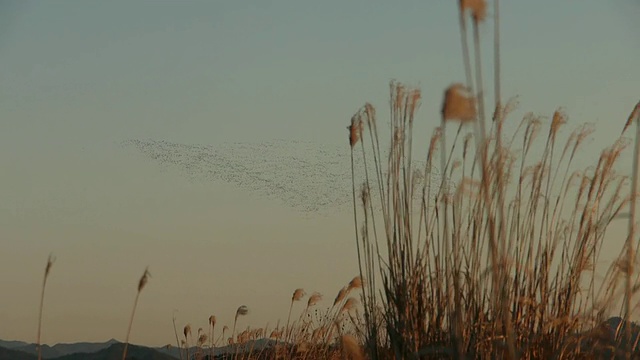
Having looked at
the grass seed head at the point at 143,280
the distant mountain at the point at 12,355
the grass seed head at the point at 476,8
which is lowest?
the distant mountain at the point at 12,355

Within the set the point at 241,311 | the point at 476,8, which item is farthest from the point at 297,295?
the point at 476,8

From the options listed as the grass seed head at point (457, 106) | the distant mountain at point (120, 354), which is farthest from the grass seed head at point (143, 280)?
the distant mountain at point (120, 354)

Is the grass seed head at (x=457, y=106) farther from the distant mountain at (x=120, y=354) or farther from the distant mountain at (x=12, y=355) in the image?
the distant mountain at (x=12, y=355)

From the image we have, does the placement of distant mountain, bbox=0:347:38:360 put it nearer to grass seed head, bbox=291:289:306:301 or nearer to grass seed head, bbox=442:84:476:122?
grass seed head, bbox=291:289:306:301

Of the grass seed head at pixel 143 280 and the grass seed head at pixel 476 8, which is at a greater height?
the grass seed head at pixel 476 8

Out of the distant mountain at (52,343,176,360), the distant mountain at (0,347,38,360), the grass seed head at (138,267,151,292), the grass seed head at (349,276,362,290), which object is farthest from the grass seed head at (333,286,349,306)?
the distant mountain at (0,347,38,360)

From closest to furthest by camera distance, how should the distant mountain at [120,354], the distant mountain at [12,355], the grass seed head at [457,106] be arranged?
the grass seed head at [457,106], the distant mountain at [120,354], the distant mountain at [12,355]

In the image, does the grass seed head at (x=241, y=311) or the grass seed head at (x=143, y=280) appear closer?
the grass seed head at (x=143, y=280)

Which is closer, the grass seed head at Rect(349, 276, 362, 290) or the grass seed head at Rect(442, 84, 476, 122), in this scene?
the grass seed head at Rect(442, 84, 476, 122)

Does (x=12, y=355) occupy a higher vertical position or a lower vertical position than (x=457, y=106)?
lower

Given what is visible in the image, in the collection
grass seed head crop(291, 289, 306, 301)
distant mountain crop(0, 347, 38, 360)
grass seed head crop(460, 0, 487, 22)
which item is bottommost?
distant mountain crop(0, 347, 38, 360)

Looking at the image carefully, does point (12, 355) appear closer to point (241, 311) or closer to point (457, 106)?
point (241, 311)

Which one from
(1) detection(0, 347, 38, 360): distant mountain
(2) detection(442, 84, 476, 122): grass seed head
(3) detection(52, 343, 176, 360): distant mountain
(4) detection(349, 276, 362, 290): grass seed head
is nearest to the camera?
(2) detection(442, 84, 476, 122): grass seed head

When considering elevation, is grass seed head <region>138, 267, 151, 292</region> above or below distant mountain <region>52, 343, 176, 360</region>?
above
